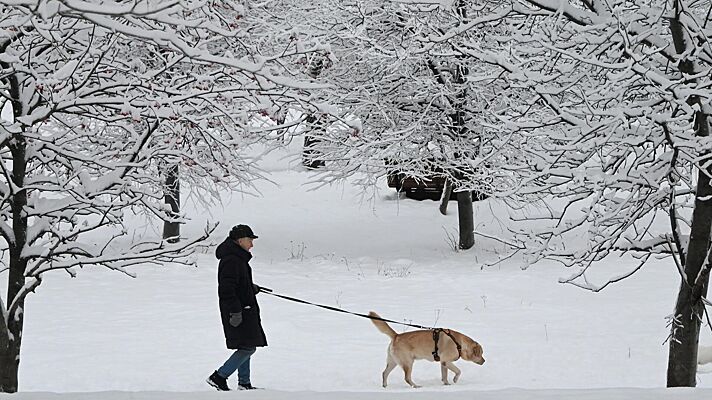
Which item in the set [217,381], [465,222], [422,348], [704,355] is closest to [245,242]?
[217,381]

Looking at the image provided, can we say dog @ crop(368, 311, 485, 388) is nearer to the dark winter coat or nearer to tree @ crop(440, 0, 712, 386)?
the dark winter coat

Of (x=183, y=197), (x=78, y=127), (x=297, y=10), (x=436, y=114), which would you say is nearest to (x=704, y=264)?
(x=78, y=127)

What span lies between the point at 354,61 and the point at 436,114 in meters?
1.89

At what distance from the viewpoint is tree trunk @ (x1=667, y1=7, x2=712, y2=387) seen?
6.61 metres

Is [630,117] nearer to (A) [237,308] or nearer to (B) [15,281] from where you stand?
(A) [237,308]

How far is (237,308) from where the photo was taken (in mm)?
7891

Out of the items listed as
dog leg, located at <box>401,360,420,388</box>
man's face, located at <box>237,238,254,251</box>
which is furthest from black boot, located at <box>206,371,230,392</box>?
dog leg, located at <box>401,360,420,388</box>

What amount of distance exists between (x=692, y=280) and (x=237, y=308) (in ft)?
12.8

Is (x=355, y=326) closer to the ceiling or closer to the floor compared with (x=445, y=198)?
closer to the floor

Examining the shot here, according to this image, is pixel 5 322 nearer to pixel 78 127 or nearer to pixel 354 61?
pixel 78 127

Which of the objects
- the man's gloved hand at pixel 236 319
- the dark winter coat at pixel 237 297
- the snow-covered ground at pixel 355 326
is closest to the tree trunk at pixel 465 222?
the snow-covered ground at pixel 355 326

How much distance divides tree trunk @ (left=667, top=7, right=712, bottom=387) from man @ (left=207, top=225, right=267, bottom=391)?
141 inches

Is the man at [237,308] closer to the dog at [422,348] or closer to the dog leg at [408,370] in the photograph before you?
the dog at [422,348]

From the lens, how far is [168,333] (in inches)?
431
